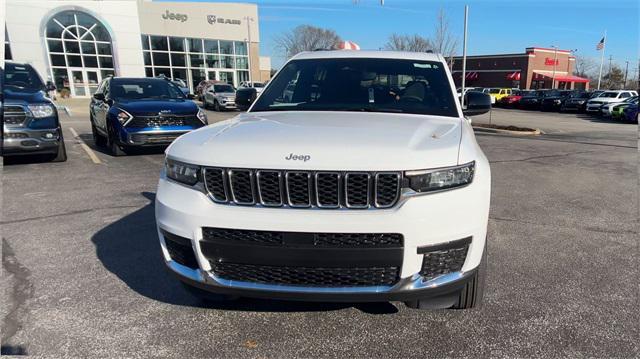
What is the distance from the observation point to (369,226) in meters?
2.19

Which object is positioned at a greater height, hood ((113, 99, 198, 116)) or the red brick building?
the red brick building

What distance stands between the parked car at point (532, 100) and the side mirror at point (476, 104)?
108 ft

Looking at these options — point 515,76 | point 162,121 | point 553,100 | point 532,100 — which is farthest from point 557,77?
point 162,121

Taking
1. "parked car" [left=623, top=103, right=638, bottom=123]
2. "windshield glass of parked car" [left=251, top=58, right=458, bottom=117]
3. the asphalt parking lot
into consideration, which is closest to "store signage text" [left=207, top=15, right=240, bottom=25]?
"parked car" [left=623, top=103, right=638, bottom=123]

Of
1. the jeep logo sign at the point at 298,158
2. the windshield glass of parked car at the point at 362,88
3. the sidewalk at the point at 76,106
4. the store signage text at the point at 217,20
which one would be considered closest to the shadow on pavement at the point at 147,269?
the jeep logo sign at the point at 298,158

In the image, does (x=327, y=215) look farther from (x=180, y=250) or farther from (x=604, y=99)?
(x=604, y=99)

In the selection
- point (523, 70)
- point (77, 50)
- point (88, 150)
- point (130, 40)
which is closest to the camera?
point (88, 150)

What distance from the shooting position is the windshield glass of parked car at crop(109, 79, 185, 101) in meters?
9.34

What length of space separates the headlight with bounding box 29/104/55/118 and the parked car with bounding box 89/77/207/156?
119 cm

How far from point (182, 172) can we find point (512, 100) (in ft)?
125

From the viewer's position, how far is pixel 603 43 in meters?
44.2

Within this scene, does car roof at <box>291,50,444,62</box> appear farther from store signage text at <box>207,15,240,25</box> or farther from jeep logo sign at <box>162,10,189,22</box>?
store signage text at <box>207,15,240,25</box>

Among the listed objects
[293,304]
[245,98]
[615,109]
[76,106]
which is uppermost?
[245,98]

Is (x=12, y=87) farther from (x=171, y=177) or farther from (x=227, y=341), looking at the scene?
(x=227, y=341)
